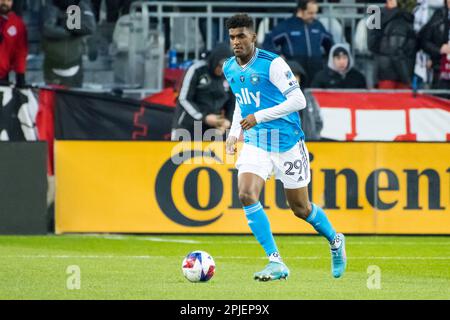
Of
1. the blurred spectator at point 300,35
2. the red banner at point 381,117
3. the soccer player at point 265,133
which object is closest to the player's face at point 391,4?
the blurred spectator at point 300,35

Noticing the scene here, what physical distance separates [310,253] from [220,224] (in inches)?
85.4

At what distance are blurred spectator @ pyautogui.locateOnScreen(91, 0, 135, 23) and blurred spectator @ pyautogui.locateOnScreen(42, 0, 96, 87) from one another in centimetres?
121

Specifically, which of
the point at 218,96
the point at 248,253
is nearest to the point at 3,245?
the point at 248,253

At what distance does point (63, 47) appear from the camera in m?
18.2

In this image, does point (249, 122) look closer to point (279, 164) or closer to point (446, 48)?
point (279, 164)

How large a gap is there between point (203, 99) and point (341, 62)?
248cm

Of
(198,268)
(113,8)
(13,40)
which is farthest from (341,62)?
(198,268)

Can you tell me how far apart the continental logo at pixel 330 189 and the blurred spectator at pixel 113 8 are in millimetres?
4614

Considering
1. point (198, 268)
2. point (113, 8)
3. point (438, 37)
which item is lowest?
point (198, 268)

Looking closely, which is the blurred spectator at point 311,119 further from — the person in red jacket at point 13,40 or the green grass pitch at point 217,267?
the person in red jacket at point 13,40

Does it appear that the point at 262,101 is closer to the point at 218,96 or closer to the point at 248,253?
the point at 248,253

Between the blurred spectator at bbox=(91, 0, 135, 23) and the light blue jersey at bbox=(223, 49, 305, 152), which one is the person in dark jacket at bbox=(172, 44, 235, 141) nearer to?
the blurred spectator at bbox=(91, 0, 135, 23)

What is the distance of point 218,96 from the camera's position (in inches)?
661

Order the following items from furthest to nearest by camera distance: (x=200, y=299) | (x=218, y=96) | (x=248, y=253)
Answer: (x=218, y=96)
(x=248, y=253)
(x=200, y=299)
